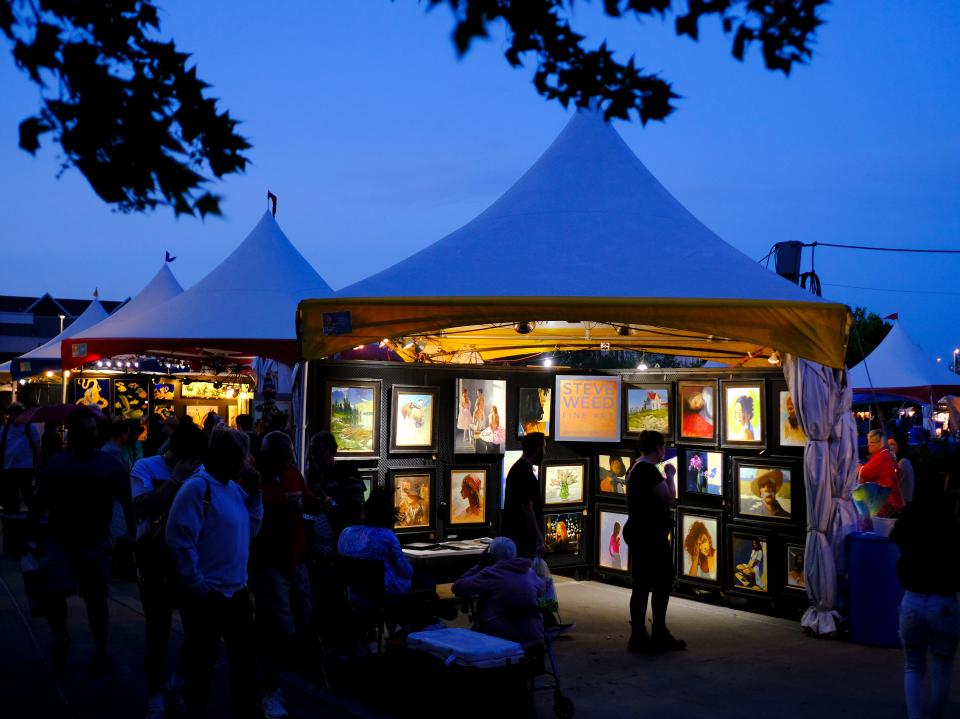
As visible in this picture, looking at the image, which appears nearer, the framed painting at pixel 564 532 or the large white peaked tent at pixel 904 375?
the framed painting at pixel 564 532

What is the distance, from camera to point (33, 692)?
627cm

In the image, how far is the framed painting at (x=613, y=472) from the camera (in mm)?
10477

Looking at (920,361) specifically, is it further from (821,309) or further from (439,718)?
(439,718)

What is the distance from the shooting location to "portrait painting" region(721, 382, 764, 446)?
9.28 m

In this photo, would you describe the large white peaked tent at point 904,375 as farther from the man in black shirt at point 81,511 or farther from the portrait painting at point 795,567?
the man in black shirt at point 81,511

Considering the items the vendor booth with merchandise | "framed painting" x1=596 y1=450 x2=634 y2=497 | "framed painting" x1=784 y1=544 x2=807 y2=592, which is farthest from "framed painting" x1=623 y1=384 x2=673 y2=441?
"framed painting" x1=784 y1=544 x2=807 y2=592

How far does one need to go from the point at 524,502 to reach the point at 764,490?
2614mm

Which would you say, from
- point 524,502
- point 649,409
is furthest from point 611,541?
point 524,502

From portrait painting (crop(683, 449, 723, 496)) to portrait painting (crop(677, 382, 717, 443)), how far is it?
0.53 ft

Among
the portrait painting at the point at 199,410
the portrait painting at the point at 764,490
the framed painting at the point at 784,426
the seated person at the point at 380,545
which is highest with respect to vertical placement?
the portrait painting at the point at 199,410

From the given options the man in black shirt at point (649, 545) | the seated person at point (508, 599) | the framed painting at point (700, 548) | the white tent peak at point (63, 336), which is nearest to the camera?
the seated person at point (508, 599)

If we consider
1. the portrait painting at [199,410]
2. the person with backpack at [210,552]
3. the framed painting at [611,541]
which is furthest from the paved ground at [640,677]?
the portrait painting at [199,410]

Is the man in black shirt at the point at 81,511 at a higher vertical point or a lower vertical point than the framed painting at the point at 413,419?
lower

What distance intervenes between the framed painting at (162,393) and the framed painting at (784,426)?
12.4m
